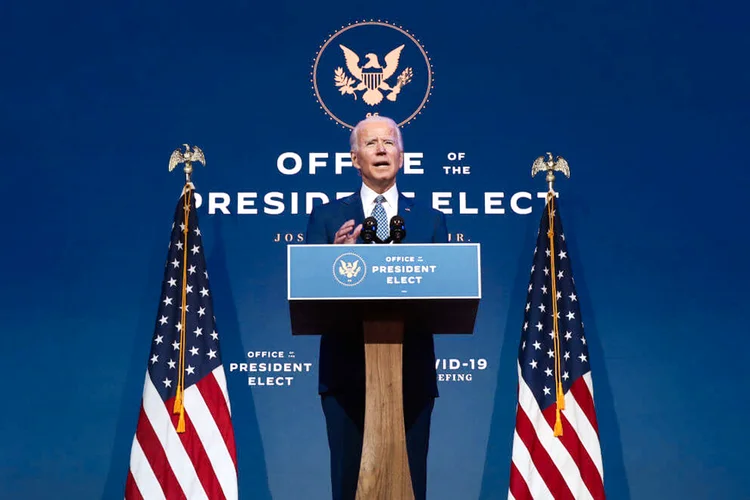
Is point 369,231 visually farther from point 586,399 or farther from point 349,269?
point 586,399

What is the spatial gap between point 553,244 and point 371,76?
4.16 feet

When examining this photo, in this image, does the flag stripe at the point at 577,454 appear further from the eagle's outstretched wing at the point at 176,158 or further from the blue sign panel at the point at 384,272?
the eagle's outstretched wing at the point at 176,158

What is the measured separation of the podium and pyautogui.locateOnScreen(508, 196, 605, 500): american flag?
1415 millimetres

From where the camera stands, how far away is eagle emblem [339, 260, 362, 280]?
9.87 ft

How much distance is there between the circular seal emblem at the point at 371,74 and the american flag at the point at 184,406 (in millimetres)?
1083

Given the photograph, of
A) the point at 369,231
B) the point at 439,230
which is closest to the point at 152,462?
the point at 439,230

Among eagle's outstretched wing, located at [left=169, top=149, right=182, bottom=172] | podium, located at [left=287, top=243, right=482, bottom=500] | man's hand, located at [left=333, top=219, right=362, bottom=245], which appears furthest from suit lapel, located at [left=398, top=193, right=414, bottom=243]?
eagle's outstretched wing, located at [left=169, top=149, right=182, bottom=172]

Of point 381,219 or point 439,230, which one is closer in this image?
point 381,219

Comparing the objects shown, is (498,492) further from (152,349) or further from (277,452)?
(152,349)

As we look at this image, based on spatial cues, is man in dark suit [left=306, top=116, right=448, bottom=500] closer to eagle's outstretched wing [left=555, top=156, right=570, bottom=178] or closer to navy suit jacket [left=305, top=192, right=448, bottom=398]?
navy suit jacket [left=305, top=192, right=448, bottom=398]

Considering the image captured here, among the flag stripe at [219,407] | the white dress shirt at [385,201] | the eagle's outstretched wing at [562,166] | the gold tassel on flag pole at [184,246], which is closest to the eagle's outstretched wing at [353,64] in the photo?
the gold tassel on flag pole at [184,246]

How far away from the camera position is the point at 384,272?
9.87 feet

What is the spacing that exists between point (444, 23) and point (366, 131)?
1.53m

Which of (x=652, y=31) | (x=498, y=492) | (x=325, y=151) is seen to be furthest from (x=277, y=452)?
(x=652, y=31)
